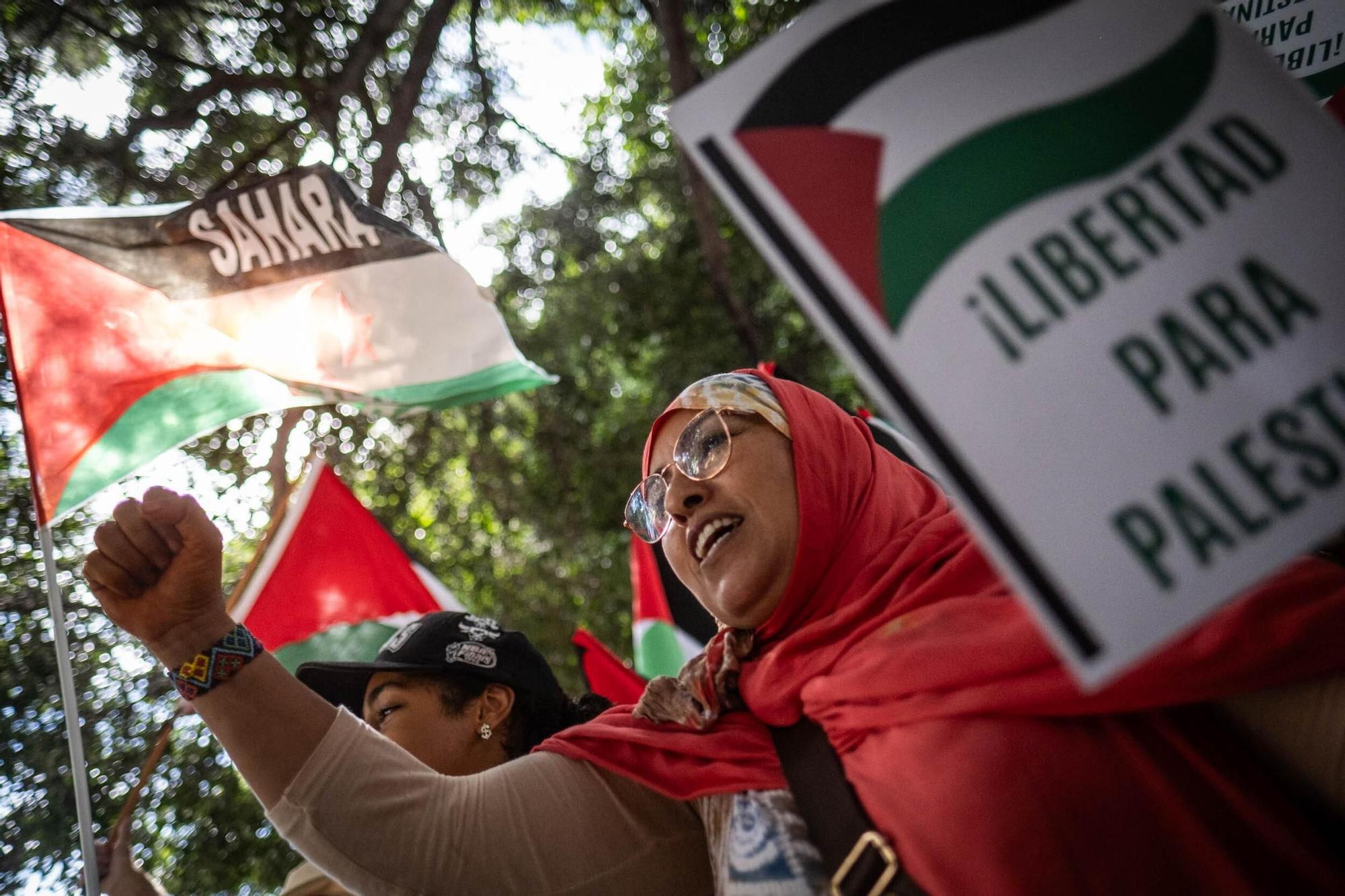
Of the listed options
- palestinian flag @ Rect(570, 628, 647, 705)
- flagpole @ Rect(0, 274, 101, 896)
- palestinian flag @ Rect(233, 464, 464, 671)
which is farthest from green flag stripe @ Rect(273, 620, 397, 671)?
flagpole @ Rect(0, 274, 101, 896)

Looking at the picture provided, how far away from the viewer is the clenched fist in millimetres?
1523

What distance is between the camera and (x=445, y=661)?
259 cm

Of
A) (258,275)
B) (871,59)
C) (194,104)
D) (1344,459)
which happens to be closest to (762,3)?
(194,104)

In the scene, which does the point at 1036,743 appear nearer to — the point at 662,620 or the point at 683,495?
the point at 683,495

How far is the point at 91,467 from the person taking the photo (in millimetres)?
2730

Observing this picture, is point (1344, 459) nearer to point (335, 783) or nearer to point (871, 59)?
point (871, 59)

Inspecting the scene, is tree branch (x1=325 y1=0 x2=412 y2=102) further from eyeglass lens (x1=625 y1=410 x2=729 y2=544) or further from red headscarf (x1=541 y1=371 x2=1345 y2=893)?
red headscarf (x1=541 y1=371 x2=1345 y2=893)

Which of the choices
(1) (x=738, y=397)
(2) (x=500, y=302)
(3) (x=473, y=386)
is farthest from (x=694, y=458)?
(2) (x=500, y=302)

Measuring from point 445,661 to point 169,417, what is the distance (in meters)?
1.26

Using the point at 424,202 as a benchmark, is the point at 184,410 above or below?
below

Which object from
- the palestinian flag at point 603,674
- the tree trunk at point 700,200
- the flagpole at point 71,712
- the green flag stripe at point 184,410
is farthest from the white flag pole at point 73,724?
the tree trunk at point 700,200

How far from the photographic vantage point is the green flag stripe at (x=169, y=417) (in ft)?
8.96

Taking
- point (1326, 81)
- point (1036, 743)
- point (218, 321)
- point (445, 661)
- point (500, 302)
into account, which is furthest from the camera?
point (500, 302)

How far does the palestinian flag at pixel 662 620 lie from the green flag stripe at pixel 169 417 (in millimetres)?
2002
